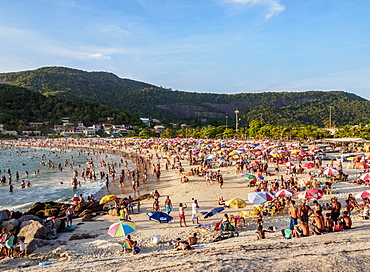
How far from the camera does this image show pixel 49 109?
9900 centimetres

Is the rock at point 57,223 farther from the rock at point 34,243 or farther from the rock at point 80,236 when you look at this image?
the rock at point 34,243

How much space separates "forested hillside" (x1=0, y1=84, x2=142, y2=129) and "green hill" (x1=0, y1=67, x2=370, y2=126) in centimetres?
943

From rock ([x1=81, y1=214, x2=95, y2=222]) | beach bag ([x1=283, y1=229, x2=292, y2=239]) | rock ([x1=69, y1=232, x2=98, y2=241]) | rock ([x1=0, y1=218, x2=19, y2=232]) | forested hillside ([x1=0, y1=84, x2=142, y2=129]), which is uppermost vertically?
forested hillside ([x1=0, y1=84, x2=142, y2=129])

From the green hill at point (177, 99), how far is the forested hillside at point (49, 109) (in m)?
9.43

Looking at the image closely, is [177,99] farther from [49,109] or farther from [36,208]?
[36,208]

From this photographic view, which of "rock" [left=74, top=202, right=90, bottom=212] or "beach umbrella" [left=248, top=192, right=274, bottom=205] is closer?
"beach umbrella" [left=248, top=192, right=274, bottom=205]

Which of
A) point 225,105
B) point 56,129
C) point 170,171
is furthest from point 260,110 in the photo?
point 170,171

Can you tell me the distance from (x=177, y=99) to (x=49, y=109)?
240 ft

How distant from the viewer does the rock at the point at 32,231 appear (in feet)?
26.5

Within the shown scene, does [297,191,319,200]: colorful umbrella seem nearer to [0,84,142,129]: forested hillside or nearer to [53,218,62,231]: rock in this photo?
[53,218,62,231]: rock

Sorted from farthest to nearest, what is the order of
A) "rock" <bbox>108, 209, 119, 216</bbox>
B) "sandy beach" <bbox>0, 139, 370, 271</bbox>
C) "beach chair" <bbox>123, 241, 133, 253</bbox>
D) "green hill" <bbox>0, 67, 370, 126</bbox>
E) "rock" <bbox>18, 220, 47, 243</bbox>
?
1. "green hill" <bbox>0, 67, 370, 126</bbox>
2. "rock" <bbox>108, 209, 119, 216</bbox>
3. "rock" <bbox>18, 220, 47, 243</bbox>
4. "beach chair" <bbox>123, 241, 133, 253</bbox>
5. "sandy beach" <bbox>0, 139, 370, 271</bbox>

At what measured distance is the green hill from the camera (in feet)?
368

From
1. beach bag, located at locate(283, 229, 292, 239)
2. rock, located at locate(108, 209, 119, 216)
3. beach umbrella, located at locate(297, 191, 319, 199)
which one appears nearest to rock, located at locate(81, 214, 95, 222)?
rock, located at locate(108, 209, 119, 216)

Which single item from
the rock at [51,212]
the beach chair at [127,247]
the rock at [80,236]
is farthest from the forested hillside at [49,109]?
the beach chair at [127,247]
